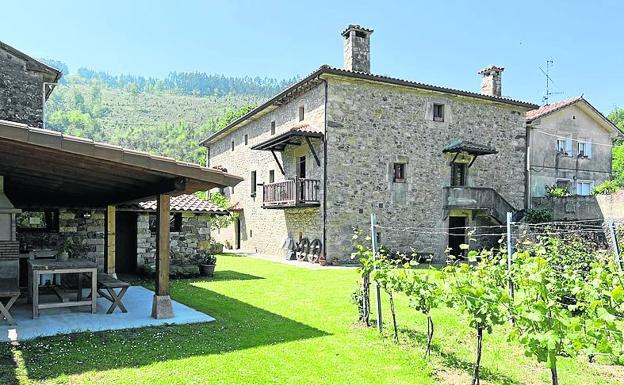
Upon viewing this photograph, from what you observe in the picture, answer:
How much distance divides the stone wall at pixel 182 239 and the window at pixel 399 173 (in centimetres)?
737

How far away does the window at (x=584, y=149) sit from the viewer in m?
21.6

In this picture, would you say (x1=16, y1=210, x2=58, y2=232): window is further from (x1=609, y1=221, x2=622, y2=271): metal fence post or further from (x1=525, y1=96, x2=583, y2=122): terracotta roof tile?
(x1=525, y1=96, x2=583, y2=122): terracotta roof tile

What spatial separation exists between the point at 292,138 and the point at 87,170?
10.9 meters

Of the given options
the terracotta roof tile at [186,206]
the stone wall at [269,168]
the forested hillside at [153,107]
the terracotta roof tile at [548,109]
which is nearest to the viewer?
the terracotta roof tile at [186,206]

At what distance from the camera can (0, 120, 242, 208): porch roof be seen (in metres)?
5.07

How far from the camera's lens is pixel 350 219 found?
16.5m

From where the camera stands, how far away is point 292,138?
674 inches

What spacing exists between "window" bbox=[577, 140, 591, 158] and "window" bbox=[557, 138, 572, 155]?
64 cm

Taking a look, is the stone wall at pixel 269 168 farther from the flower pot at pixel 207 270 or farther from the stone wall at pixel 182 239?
the flower pot at pixel 207 270

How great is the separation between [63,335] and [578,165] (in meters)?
21.8

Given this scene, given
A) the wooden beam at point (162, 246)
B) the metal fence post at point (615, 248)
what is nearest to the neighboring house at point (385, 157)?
the metal fence post at point (615, 248)

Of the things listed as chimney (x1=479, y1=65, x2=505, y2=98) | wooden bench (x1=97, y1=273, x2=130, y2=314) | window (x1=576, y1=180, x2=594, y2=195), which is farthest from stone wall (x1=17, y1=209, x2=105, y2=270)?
window (x1=576, y1=180, x2=594, y2=195)

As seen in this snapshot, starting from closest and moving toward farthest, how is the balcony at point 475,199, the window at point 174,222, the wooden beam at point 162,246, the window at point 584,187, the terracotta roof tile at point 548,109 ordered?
the wooden beam at point 162,246
the window at point 174,222
the balcony at point 475,199
the terracotta roof tile at point 548,109
the window at point 584,187

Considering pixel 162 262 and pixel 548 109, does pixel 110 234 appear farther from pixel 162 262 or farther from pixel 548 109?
pixel 548 109
